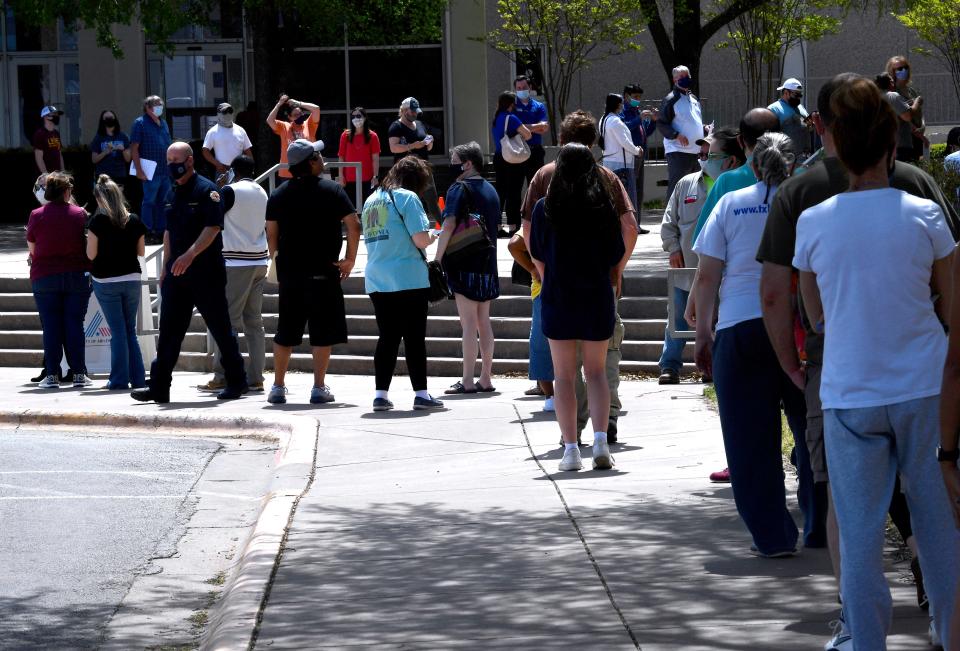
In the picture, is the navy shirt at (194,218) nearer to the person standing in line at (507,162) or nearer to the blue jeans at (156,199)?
the person standing in line at (507,162)

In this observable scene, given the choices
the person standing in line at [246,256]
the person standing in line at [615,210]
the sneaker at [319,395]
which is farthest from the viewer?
the person standing in line at [246,256]

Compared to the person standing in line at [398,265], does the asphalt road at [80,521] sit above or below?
below

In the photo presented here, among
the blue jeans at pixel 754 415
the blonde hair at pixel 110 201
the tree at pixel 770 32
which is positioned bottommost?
the blue jeans at pixel 754 415

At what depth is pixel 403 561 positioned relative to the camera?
6949mm

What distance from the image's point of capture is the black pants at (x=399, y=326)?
38.9ft

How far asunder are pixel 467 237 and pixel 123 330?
345cm

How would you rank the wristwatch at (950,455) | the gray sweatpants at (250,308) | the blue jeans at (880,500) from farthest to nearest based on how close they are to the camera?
1. the gray sweatpants at (250,308)
2. the blue jeans at (880,500)
3. the wristwatch at (950,455)

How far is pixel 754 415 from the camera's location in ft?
21.0

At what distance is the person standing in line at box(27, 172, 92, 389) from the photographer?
13.7 meters

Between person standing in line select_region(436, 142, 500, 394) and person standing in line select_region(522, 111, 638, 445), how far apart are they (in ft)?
6.96

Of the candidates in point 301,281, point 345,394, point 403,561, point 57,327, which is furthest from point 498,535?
point 57,327

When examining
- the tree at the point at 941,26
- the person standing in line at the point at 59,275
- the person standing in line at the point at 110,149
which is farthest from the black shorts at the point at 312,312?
the tree at the point at 941,26

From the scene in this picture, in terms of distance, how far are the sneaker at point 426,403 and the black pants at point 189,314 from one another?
1.69 metres

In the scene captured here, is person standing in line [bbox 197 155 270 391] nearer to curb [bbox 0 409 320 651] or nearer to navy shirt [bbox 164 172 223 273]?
navy shirt [bbox 164 172 223 273]
